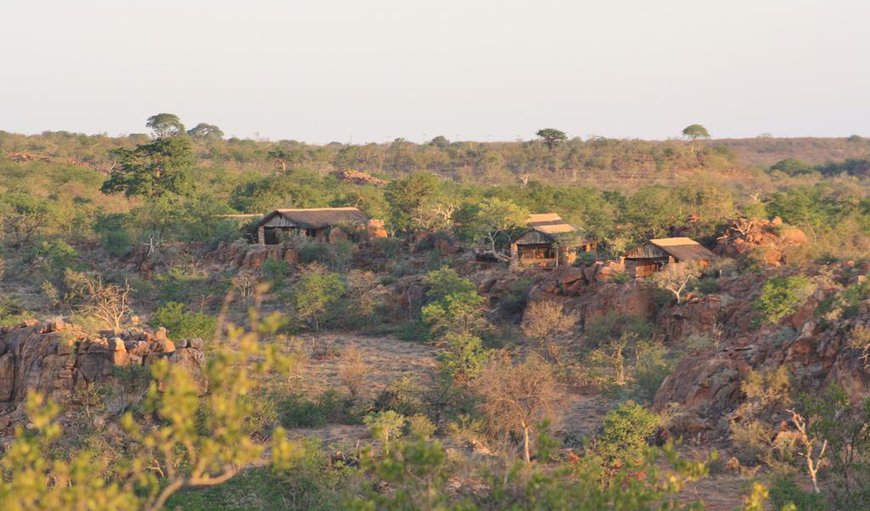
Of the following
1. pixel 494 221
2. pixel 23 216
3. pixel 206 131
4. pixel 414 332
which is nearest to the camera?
pixel 414 332

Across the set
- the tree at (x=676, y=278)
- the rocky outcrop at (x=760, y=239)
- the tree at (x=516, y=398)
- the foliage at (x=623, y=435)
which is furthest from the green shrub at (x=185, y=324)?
the rocky outcrop at (x=760, y=239)

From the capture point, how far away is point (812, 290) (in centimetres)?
2048

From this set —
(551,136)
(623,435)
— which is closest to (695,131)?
(551,136)

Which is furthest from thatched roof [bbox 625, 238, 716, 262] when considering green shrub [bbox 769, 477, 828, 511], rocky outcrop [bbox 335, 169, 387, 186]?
rocky outcrop [bbox 335, 169, 387, 186]

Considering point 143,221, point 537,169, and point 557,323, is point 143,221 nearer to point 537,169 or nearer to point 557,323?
point 557,323

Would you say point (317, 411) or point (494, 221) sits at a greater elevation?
point (494, 221)

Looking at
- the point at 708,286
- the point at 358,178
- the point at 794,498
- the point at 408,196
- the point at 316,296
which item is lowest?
the point at 316,296

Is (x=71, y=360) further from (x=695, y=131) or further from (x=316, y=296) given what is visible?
(x=695, y=131)

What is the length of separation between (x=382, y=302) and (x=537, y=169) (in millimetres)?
48276

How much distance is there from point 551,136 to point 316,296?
182 feet

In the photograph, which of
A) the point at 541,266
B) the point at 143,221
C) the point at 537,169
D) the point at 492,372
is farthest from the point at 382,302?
the point at 537,169

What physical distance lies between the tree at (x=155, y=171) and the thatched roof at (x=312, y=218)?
1368 cm

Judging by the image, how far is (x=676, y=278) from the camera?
2420 cm

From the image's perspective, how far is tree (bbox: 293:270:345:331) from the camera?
2633cm
